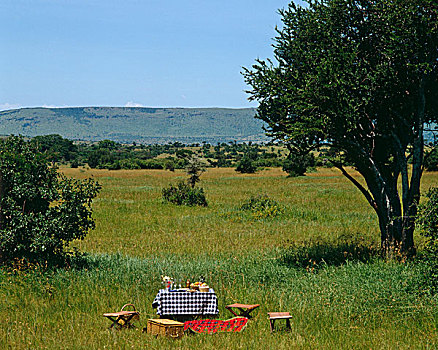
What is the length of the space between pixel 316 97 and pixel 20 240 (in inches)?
366

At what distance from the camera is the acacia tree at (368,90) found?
12.1 m

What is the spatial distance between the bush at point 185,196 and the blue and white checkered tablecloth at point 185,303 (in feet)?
76.8

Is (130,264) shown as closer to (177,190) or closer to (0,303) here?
(0,303)

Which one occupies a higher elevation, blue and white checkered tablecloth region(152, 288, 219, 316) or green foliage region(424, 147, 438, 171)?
green foliage region(424, 147, 438, 171)

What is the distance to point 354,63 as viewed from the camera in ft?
42.8

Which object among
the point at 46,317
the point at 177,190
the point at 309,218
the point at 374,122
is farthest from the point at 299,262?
the point at 177,190

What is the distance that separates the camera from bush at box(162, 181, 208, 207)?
3259cm

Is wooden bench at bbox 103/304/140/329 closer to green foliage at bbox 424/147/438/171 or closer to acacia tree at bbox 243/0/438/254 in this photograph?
acacia tree at bbox 243/0/438/254

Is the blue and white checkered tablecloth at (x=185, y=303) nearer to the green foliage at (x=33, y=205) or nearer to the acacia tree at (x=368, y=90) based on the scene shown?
the green foliage at (x=33, y=205)

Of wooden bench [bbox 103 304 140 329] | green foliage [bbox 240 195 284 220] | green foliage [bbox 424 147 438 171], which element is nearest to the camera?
wooden bench [bbox 103 304 140 329]

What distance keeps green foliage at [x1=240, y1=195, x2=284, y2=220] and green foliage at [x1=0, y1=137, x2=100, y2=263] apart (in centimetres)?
1515

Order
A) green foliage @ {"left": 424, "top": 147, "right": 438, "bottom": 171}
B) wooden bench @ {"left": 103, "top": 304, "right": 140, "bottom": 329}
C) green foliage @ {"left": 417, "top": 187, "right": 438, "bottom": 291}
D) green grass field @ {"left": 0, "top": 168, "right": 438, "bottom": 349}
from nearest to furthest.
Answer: green grass field @ {"left": 0, "top": 168, "right": 438, "bottom": 349}, wooden bench @ {"left": 103, "top": 304, "right": 140, "bottom": 329}, green foliage @ {"left": 417, "top": 187, "right": 438, "bottom": 291}, green foliage @ {"left": 424, "top": 147, "right": 438, "bottom": 171}

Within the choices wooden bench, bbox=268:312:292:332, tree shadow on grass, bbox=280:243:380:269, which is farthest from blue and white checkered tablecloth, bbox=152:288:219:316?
tree shadow on grass, bbox=280:243:380:269

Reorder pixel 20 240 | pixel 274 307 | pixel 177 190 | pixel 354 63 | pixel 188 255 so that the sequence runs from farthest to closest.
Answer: pixel 177 190, pixel 188 255, pixel 354 63, pixel 20 240, pixel 274 307
